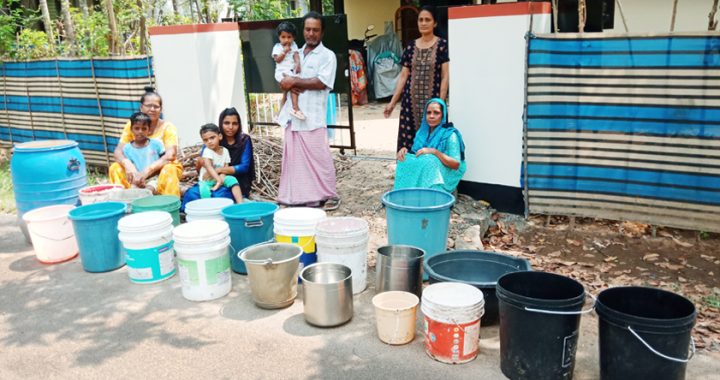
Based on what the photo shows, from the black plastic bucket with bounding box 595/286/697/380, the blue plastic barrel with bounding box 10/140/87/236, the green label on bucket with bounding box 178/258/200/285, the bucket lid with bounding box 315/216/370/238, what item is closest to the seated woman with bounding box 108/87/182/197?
the blue plastic barrel with bounding box 10/140/87/236

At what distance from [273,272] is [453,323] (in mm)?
1367

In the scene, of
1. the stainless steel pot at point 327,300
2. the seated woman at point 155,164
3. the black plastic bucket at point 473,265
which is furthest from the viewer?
the seated woman at point 155,164

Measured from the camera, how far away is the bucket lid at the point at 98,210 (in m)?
5.07

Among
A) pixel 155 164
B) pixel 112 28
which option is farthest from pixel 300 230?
pixel 112 28

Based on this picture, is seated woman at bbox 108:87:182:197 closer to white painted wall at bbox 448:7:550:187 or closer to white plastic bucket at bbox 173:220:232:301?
white plastic bucket at bbox 173:220:232:301

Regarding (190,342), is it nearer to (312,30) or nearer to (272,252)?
(272,252)

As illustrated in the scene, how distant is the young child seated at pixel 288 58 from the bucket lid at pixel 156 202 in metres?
1.64

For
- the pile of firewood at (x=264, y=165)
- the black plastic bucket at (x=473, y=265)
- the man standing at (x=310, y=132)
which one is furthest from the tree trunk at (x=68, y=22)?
the black plastic bucket at (x=473, y=265)

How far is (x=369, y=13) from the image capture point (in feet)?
49.6

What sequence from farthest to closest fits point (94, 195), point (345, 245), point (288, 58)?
point (288, 58), point (94, 195), point (345, 245)

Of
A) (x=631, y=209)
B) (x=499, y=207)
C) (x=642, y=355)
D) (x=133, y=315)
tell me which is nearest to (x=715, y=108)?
(x=631, y=209)

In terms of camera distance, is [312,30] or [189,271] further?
[312,30]

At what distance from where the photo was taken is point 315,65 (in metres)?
6.33

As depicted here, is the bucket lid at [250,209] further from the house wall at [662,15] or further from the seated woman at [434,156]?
the house wall at [662,15]
